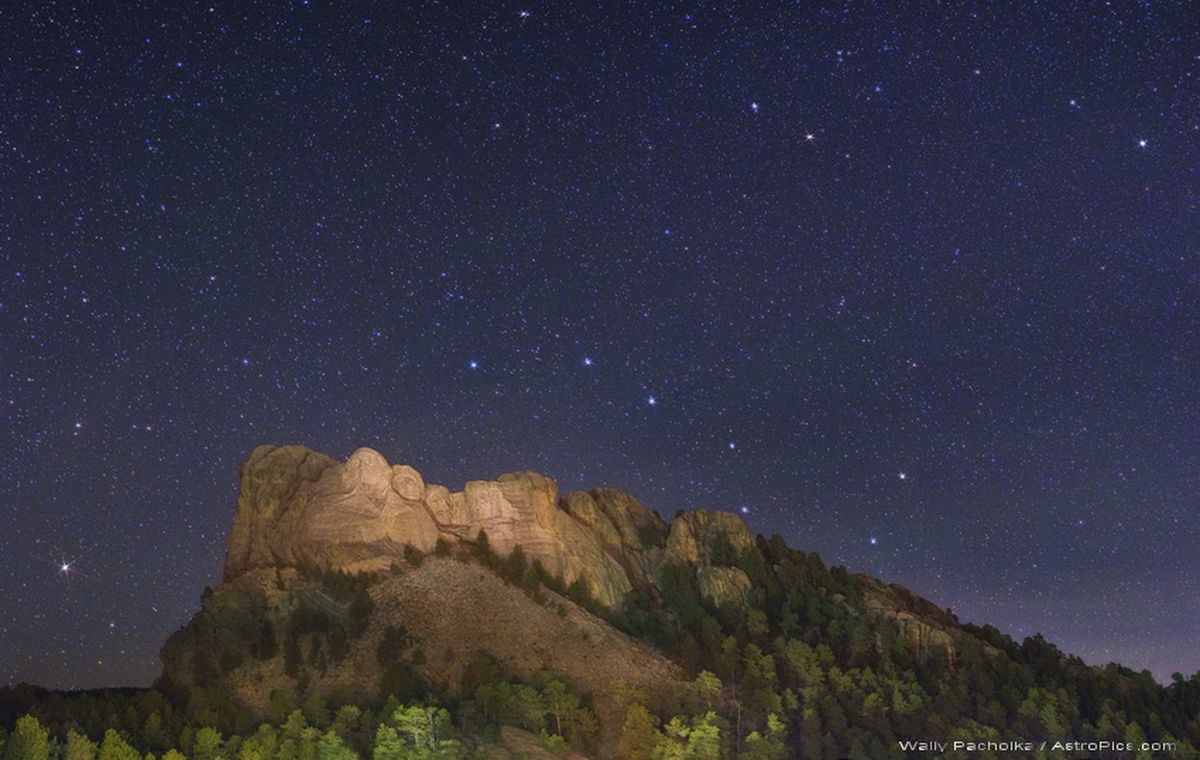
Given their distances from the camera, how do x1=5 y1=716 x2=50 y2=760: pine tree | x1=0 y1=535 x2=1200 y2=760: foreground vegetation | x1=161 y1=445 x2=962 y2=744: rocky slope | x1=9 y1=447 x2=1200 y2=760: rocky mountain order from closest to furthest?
x1=5 y1=716 x2=50 y2=760: pine tree
x1=0 y1=535 x2=1200 y2=760: foreground vegetation
x1=9 y1=447 x2=1200 y2=760: rocky mountain
x1=161 y1=445 x2=962 y2=744: rocky slope

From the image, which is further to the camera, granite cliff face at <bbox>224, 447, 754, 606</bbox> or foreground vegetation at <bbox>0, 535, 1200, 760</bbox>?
granite cliff face at <bbox>224, 447, 754, 606</bbox>

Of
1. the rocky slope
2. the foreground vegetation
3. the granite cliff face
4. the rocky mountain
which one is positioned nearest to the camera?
the foreground vegetation

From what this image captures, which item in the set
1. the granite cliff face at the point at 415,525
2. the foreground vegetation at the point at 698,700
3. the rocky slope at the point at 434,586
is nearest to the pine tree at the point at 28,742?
the foreground vegetation at the point at 698,700

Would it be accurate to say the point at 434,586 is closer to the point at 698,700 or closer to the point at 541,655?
the point at 541,655

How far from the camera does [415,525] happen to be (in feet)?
403

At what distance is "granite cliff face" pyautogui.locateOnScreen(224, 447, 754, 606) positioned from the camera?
11850cm

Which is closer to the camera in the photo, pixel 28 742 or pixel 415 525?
pixel 28 742

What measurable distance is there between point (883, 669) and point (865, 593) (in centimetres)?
2486

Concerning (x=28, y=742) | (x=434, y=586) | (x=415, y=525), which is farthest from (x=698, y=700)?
(x=28, y=742)

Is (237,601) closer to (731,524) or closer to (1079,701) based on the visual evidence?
(731,524)

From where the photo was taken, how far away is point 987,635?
5364 inches

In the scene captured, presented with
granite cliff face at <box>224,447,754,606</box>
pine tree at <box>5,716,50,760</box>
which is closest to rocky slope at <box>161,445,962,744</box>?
granite cliff face at <box>224,447,754,606</box>

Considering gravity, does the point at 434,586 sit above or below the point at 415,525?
below

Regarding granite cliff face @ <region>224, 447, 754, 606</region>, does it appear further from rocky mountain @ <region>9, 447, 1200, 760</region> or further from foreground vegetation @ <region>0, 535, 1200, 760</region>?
foreground vegetation @ <region>0, 535, 1200, 760</region>
